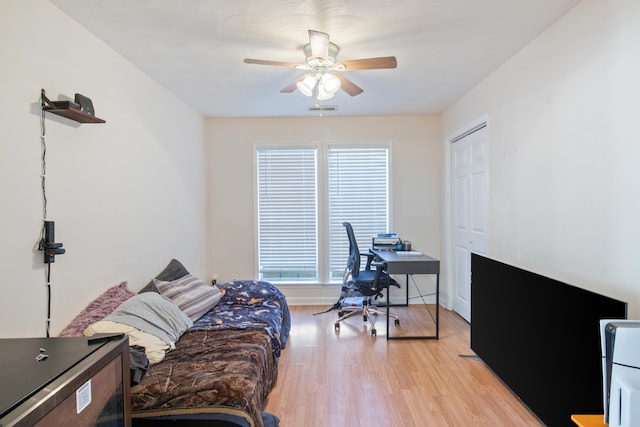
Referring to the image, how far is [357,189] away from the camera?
4.31 meters

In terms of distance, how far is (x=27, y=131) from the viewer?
165 cm

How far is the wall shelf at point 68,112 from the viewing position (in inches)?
68.3

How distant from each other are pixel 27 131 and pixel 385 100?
3.15 m

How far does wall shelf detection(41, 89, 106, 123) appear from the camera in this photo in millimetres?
1734

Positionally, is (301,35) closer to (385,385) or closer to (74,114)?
(74,114)

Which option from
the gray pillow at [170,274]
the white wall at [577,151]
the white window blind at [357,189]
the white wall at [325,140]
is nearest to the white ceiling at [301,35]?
the white wall at [577,151]

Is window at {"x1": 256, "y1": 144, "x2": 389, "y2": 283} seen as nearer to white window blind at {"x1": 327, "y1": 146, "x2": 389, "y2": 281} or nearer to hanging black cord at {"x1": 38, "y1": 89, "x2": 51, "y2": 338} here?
white window blind at {"x1": 327, "y1": 146, "x2": 389, "y2": 281}

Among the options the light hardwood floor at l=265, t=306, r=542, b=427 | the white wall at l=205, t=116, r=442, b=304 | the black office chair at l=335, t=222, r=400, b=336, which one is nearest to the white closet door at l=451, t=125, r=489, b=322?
the white wall at l=205, t=116, r=442, b=304

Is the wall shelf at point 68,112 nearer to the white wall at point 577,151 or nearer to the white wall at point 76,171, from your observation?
the white wall at point 76,171

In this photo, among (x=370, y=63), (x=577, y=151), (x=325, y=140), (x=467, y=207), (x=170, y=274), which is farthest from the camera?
(x=325, y=140)

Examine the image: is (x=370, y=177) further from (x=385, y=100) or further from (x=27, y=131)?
(x=27, y=131)

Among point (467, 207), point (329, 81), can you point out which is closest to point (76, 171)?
point (329, 81)

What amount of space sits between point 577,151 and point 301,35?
195 centimetres

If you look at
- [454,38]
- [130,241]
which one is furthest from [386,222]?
[130,241]
